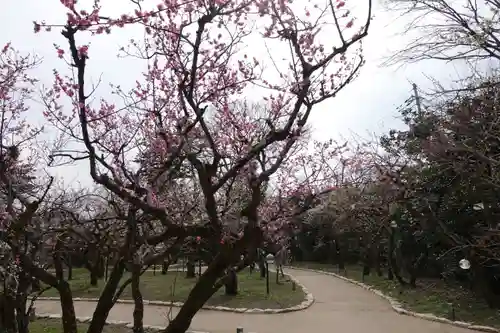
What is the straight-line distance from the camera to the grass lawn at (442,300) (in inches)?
409

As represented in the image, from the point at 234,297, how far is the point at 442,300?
628 centimetres

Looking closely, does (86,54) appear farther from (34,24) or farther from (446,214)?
(446,214)

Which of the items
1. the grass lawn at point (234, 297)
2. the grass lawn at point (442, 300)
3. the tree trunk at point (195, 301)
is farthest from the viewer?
the grass lawn at point (234, 297)

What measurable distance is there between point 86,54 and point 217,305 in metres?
11.3

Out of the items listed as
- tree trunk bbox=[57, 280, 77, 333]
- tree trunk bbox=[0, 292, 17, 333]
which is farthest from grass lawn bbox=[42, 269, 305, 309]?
tree trunk bbox=[57, 280, 77, 333]

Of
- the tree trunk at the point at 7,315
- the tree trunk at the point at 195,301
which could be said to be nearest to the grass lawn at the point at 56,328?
the tree trunk at the point at 7,315

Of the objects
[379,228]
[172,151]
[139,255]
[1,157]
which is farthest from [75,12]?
[379,228]

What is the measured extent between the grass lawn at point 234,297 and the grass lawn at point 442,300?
3161 mm

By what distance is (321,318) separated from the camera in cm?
1180

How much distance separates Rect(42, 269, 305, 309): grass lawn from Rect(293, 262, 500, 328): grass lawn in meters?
3.16

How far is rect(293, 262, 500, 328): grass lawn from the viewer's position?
409 inches

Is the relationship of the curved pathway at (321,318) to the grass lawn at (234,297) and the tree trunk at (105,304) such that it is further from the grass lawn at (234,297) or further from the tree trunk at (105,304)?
the tree trunk at (105,304)

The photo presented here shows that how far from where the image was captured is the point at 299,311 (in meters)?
12.9

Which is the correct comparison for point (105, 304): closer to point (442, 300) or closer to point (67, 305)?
point (67, 305)
